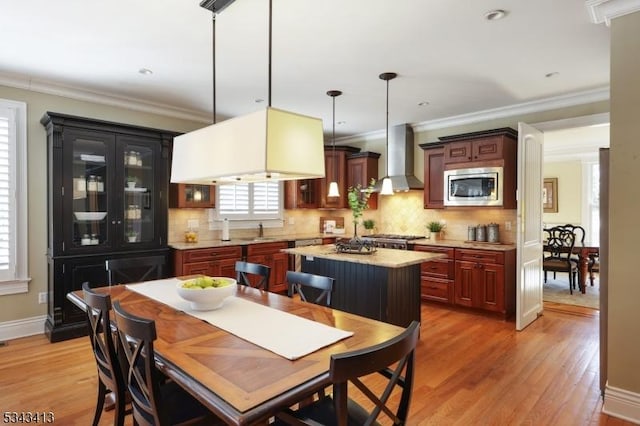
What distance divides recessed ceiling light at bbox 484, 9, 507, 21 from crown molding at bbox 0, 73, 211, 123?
12.4ft

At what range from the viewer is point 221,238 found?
5.50m

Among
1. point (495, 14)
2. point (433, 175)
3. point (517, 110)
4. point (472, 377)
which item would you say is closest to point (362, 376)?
point (472, 377)

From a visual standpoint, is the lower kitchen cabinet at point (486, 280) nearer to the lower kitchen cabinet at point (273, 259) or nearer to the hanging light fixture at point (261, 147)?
the lower kitchen cabinet at point (273, 259)

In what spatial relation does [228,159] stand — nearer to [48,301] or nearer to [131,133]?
[131,133]

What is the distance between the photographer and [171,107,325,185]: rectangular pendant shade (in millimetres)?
1705

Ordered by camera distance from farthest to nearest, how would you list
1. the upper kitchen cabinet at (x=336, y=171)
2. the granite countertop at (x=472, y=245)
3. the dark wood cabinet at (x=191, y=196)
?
the upper kitchen cabinet at (x=336, y=171) < the dark wood cabinet at (x=191, y=196) < the granite countertop at (x=472, y=245)

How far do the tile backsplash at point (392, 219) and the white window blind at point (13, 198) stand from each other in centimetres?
158

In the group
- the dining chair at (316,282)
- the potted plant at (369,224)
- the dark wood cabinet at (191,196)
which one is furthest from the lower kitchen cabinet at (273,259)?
the dining chair at (316,282)

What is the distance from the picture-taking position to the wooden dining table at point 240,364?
1.15m

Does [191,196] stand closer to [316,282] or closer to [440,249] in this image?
[316,282]

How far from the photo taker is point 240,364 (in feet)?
4.64

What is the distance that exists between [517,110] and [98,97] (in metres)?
5.12

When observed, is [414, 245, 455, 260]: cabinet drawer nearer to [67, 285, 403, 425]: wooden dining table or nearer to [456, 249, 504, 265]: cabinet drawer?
[456, 249, 504, 265]: cabinet drawer

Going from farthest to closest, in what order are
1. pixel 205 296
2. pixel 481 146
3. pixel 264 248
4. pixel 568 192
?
pixel 568 192 < pixel 264 248 < pixel 481 146 < pixel 205 296
